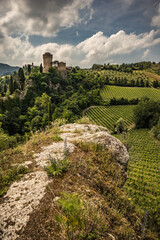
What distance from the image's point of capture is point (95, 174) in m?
3.79

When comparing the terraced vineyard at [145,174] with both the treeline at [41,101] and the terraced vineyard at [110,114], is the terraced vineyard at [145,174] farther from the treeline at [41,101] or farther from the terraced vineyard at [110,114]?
the treeline at [41,101]

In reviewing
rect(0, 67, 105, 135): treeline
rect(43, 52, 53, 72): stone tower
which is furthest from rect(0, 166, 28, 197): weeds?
rect(43, 52, 53, 72): stone tower

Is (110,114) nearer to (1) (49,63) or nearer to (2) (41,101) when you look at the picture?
(2) (41,101)

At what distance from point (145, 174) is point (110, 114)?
45010 mm

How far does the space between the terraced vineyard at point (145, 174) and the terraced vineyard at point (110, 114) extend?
49.0ft

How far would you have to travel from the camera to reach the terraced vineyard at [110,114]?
62631 mm

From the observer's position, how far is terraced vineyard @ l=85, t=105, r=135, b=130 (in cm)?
6263

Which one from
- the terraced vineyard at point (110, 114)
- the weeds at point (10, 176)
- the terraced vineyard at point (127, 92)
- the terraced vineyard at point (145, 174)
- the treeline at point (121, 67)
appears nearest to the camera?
the weeds at point (10, 176)

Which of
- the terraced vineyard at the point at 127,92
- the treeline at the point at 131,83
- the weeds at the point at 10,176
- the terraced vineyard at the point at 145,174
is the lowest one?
the terraced vineyard at the point at 145,174

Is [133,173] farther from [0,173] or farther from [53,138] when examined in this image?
[0,173]

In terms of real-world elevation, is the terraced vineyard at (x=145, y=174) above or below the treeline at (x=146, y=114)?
below

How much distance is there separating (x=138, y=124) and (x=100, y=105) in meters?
28.2

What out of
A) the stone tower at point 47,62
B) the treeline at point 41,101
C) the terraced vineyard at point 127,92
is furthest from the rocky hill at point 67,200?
the terraced vineyard at point 127,92

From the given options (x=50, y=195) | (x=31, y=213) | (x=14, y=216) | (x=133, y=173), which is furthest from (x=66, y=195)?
(x=133, y=173)
